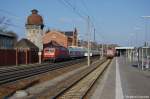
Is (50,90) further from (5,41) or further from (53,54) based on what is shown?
(5,41)

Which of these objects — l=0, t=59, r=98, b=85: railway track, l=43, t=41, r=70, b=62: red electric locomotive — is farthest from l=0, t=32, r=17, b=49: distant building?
l=0, t=59, r=98, b=85: railway track

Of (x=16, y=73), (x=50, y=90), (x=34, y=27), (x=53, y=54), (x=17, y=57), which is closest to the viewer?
(x=50, y=90)

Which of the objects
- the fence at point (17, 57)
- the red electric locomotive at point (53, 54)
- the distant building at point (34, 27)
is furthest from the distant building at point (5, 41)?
Answer: the distant building at point (34, 27)

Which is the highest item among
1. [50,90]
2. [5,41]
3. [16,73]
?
[5,41]

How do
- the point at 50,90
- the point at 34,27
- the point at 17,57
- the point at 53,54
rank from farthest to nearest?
the point at 34,27, the point at 53,54, the point at 17,57, the point at 50,90

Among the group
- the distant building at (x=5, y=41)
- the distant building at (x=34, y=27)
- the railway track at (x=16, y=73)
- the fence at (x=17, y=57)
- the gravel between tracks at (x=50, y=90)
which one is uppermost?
the distant building at (x=34, y=27)

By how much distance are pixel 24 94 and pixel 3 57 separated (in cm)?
3503

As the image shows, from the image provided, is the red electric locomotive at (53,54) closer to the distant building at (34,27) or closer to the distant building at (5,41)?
the distant building at (5,41)

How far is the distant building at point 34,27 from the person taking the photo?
8776 centimetres

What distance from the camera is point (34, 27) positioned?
89.9m

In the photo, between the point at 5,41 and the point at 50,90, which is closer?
the point at 50,90

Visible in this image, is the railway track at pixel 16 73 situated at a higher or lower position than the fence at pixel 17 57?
lower

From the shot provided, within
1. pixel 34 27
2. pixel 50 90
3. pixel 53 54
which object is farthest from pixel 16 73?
pixel 34 27

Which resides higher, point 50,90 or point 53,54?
point 53,54
